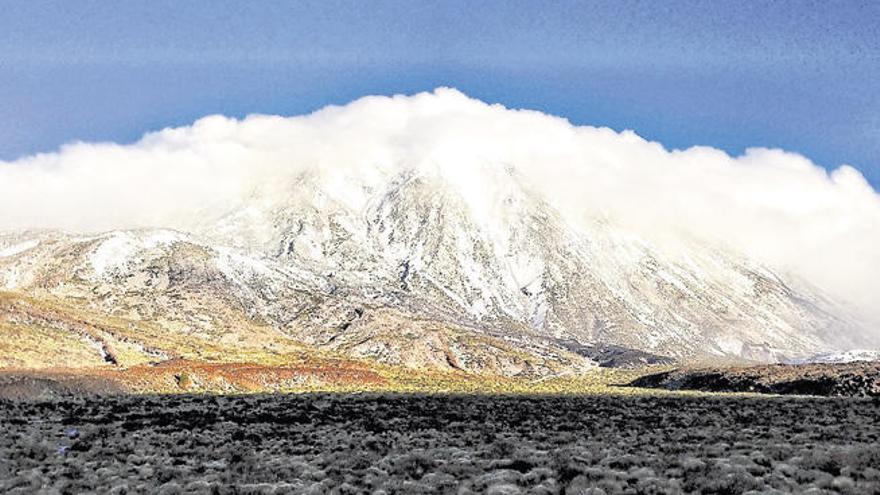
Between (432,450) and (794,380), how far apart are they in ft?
286

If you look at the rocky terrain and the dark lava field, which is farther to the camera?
the rocky terrain

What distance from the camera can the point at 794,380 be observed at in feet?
325

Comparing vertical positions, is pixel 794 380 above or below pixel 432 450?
below

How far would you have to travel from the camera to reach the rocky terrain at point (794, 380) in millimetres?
87438

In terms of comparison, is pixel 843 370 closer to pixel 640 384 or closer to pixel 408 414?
pixel 640 384

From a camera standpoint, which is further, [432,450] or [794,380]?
[794,380]

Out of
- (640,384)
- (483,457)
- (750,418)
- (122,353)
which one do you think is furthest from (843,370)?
(122,353)

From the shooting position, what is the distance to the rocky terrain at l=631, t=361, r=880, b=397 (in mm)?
87438

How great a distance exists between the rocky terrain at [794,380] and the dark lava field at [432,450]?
47834mm

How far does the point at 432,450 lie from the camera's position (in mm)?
26062

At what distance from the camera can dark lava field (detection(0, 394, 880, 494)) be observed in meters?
19.3

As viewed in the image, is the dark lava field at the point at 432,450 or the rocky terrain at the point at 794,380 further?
the rocky terrain at the point at 794,380

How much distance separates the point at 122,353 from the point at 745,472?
125m

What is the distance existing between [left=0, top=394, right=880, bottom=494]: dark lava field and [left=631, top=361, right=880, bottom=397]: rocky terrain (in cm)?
4783
